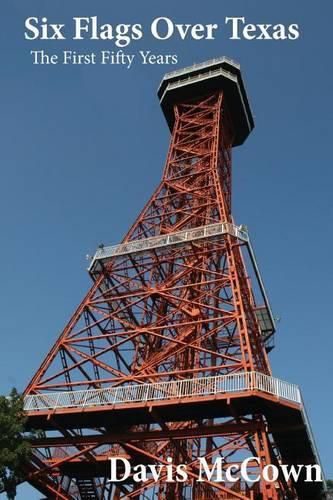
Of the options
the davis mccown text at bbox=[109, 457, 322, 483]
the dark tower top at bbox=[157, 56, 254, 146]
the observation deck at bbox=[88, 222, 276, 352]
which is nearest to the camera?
the davis mccown text at bbox=[109, 457, 322, 483]

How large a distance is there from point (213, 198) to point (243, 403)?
49.8ft

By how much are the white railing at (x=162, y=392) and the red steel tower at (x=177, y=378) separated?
4 centimetres

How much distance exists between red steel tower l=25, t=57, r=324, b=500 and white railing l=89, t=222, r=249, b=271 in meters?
0.06

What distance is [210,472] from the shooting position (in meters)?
17.6

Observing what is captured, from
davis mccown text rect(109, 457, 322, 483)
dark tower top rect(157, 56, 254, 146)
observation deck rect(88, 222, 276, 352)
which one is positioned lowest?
davis mccown text rect(109, 457, 322, 483)

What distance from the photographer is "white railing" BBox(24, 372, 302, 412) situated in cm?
1875

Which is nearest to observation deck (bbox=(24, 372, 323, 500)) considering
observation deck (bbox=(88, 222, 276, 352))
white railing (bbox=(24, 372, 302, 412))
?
white railing (bbox=(24, 372, 302, 412))

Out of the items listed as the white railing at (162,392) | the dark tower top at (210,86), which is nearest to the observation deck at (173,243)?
the white railing at (162,392)

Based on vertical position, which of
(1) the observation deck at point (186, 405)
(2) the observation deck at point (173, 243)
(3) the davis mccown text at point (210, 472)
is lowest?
(3) the davis mccown text at point (210, 472)

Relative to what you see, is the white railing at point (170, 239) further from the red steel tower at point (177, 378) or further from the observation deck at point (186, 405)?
the observation deck at point (186, 405)

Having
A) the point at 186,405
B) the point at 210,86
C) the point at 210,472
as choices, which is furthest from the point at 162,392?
the point at 210,86

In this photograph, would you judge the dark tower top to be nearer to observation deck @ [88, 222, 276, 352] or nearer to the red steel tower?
the red steel tower

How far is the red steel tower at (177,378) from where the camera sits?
1895cm

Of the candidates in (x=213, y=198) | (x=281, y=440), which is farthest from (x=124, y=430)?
(x=213, y=198)
